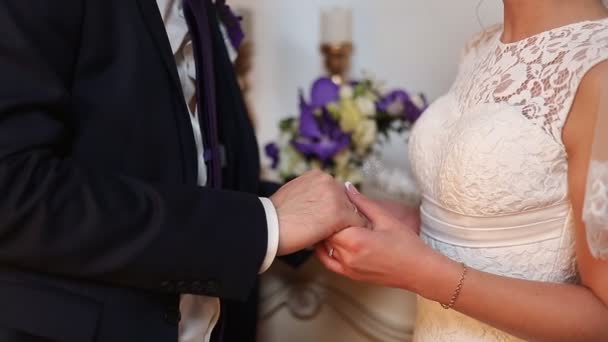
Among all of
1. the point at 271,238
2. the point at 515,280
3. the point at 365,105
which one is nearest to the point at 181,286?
the point at 271,238

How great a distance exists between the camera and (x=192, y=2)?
1092 mm

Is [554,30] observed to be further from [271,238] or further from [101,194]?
[101,194]

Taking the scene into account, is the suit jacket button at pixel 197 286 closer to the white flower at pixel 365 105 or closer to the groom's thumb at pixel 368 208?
the groom's thumb at pixel 368 208

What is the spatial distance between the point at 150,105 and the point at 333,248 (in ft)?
1.10

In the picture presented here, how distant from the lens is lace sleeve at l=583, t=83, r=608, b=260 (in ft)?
2.55

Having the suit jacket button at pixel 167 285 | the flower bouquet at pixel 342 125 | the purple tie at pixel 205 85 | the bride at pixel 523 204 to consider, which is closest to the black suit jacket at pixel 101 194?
the suit jacket button at pixel 167 285

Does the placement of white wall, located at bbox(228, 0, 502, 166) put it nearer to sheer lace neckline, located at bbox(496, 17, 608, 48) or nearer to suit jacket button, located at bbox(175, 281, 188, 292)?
sheer lace neckline, located at bbox(496, 17, 608, 48)

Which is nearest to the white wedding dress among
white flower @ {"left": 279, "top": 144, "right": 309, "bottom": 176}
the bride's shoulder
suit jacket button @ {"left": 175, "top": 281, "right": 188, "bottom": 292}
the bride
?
the bride

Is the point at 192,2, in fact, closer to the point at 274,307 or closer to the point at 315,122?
the point at 315,122

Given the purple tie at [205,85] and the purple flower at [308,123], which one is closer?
the purple tie at [205,85]

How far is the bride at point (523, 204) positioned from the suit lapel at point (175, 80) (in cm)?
23

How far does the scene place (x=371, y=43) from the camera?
179 cm

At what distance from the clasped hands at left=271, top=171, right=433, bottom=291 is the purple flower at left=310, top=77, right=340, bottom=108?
58 centimetres

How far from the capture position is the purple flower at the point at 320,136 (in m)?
1.50
